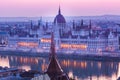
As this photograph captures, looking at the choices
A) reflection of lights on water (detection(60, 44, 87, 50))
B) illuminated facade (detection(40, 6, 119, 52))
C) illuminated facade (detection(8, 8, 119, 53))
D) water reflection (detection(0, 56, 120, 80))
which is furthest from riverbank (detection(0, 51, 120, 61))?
reflection of lights on water (detection(60, 44, 87, 50))

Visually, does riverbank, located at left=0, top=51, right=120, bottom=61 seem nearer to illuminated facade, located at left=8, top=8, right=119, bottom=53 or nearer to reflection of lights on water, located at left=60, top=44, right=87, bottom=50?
illuminated facade, located at left=8, top=8, right=119, bottom=53

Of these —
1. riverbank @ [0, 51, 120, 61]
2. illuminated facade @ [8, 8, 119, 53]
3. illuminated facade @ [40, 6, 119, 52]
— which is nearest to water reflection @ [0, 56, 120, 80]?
riverbank @ [0, 51, 120, 61]

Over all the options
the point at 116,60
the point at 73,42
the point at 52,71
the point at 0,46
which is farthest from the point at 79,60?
the point at 52,71

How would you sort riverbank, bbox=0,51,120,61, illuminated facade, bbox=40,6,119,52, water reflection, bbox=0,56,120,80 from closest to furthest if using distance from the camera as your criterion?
water reflection, bbox=0,56,120,80, riverbank, bbox=0,51,120,61, illuminated facade, bbox=40,6,119,52

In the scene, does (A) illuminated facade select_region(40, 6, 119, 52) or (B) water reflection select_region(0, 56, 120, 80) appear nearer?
(B) water reflection select_region(0, 56, 120, 80)

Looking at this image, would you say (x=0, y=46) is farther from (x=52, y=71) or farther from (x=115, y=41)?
(x=52, y=71)

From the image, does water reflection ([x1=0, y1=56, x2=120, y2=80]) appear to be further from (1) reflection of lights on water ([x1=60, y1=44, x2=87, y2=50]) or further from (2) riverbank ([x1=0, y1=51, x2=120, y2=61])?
(1) reflection of lights on water ([x1=60, y1=44, x2=87, y2=50])

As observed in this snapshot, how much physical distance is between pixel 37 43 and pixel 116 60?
8049 millimetres

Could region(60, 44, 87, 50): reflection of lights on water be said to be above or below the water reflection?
below

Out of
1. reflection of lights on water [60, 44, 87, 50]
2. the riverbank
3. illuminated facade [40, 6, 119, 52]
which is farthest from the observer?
reflection of lights on water [60, 44, 87, 50]

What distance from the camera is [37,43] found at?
2895 centimetres

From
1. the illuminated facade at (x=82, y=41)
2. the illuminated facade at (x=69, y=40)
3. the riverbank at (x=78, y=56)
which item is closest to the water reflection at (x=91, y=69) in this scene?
the riverbank at (x=78, y=56)

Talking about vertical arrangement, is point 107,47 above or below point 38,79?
below

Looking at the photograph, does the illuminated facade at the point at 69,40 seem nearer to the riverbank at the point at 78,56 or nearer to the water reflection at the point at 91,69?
the riverbank at the point at 78,56
